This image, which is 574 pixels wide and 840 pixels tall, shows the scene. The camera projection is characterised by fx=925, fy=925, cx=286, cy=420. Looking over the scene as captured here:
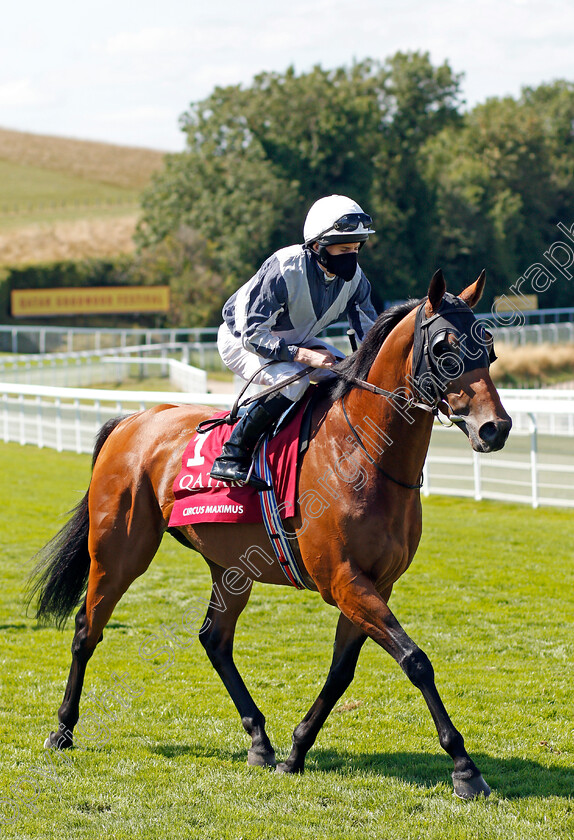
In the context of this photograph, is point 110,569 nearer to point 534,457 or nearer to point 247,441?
point 247,441

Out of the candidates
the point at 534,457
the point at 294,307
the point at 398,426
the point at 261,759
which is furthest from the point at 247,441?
the point at 534,457

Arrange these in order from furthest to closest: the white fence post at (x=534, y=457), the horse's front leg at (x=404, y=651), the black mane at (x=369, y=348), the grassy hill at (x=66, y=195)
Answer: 1. the grassy hill at (x=66, y=195)
2. the white fence post at (x=534, y=457)
3. the black mane at (x=369, y=348)
4. the horse's front leg at (x=404, y=651)

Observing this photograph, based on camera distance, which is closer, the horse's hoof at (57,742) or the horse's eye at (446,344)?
the horse's eye at (446,344)

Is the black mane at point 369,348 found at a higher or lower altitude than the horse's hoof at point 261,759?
higher

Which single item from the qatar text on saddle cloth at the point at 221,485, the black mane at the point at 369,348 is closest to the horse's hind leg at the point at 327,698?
the qatar text on saddle cloth at the point at 221,485

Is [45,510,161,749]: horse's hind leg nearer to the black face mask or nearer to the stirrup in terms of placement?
the stirrup

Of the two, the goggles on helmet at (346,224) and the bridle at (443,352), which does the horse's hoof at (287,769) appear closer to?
the bridle at (443,352)

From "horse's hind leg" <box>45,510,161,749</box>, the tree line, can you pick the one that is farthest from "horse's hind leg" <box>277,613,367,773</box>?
the tree line

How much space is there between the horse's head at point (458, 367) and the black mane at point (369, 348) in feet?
0.67

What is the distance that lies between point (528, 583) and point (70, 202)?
6119 centimetres

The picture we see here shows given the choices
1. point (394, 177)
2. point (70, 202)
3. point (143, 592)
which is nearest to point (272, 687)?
point (143, 592)

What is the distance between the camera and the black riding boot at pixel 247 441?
13.4 ft

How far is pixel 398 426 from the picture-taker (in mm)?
3754

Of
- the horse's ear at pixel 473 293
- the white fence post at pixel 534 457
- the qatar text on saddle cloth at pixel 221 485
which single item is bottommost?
the white fence post at pixel 534 457
